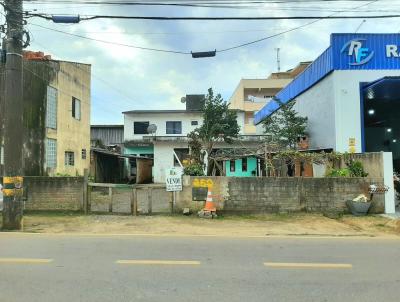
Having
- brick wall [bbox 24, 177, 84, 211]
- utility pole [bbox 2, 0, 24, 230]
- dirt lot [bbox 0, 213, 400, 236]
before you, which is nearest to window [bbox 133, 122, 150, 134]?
brick wall [bbox 24, 177, 84, 211]

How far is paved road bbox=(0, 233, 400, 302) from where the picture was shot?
6.12m

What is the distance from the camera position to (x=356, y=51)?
20.9 metres

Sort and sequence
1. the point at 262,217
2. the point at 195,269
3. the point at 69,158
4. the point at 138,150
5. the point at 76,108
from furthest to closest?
the point at 138,150, the point at 76,108, the point at 69,158, the point at 262,217, the point at 195,269

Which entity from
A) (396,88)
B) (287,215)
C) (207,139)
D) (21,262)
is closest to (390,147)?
(396,88)

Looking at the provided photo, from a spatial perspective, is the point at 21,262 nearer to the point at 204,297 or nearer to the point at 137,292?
the point at 137,292

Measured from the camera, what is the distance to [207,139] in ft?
100

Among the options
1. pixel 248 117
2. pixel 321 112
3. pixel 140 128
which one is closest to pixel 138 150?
pixel 140 128

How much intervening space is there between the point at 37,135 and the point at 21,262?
1710 cm

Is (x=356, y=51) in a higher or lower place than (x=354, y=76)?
higher

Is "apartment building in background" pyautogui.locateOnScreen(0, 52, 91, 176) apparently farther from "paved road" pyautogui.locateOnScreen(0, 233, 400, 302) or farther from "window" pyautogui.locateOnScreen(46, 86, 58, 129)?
"paved road" pyautogui.locateOnScreen(0, 233, 400, 302)

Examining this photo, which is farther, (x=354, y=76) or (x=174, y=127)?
(x=174, y=127)

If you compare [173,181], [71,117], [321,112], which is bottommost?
[173,181]

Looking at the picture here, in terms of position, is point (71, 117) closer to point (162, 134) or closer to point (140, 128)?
point (140, 128)

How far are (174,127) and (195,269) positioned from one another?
118 ft
